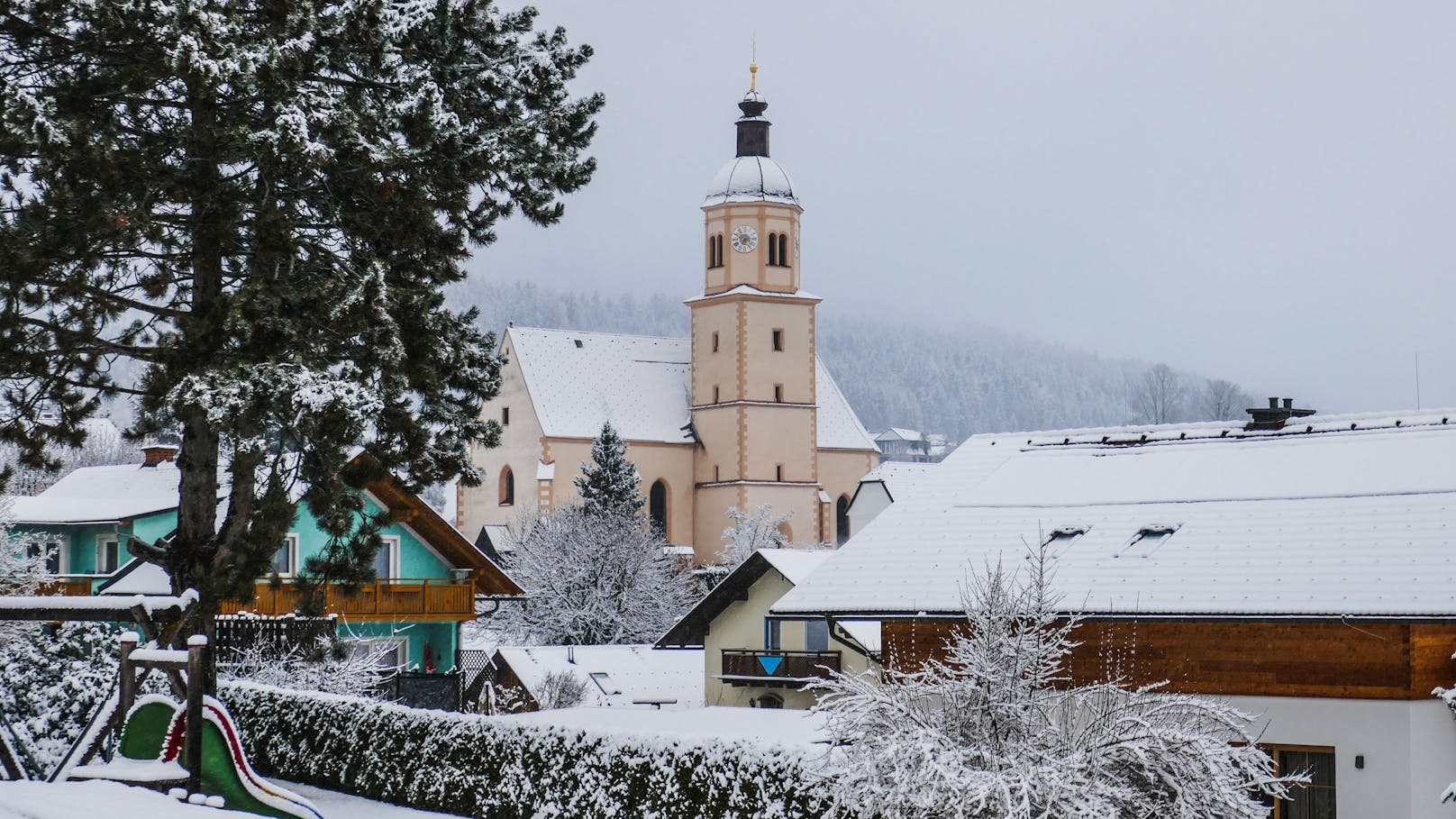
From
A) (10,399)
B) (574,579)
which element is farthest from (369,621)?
(574,579)

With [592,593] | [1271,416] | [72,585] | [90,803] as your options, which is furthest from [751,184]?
[90,803]

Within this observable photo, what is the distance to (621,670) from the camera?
45781mm

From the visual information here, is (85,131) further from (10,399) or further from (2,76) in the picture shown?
(10,399)

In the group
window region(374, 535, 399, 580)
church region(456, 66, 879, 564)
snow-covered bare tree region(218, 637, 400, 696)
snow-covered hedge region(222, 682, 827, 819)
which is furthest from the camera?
church region(456, 66, 879, 564)

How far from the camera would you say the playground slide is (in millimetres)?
15344

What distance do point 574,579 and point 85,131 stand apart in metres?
43.8

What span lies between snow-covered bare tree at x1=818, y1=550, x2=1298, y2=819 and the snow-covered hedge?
87 centimetres

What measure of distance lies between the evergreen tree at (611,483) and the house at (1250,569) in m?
40.9

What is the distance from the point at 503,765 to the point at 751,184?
66442 millimetres

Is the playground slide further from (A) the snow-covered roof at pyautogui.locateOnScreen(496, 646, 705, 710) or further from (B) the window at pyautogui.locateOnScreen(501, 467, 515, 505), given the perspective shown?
(B) the window at pyautogui.locateOnScreen(501, 467, 515, 505)

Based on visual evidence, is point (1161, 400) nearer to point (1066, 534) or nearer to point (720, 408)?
point (720, 408)

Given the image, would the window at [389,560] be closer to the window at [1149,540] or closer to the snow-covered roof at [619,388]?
the window at [1149,540]

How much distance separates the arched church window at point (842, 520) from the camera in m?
87.2

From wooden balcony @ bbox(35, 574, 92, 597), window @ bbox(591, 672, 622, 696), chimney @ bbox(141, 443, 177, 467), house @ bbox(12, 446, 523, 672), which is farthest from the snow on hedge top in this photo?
window @ bbox(591, 672, 622, 696)
